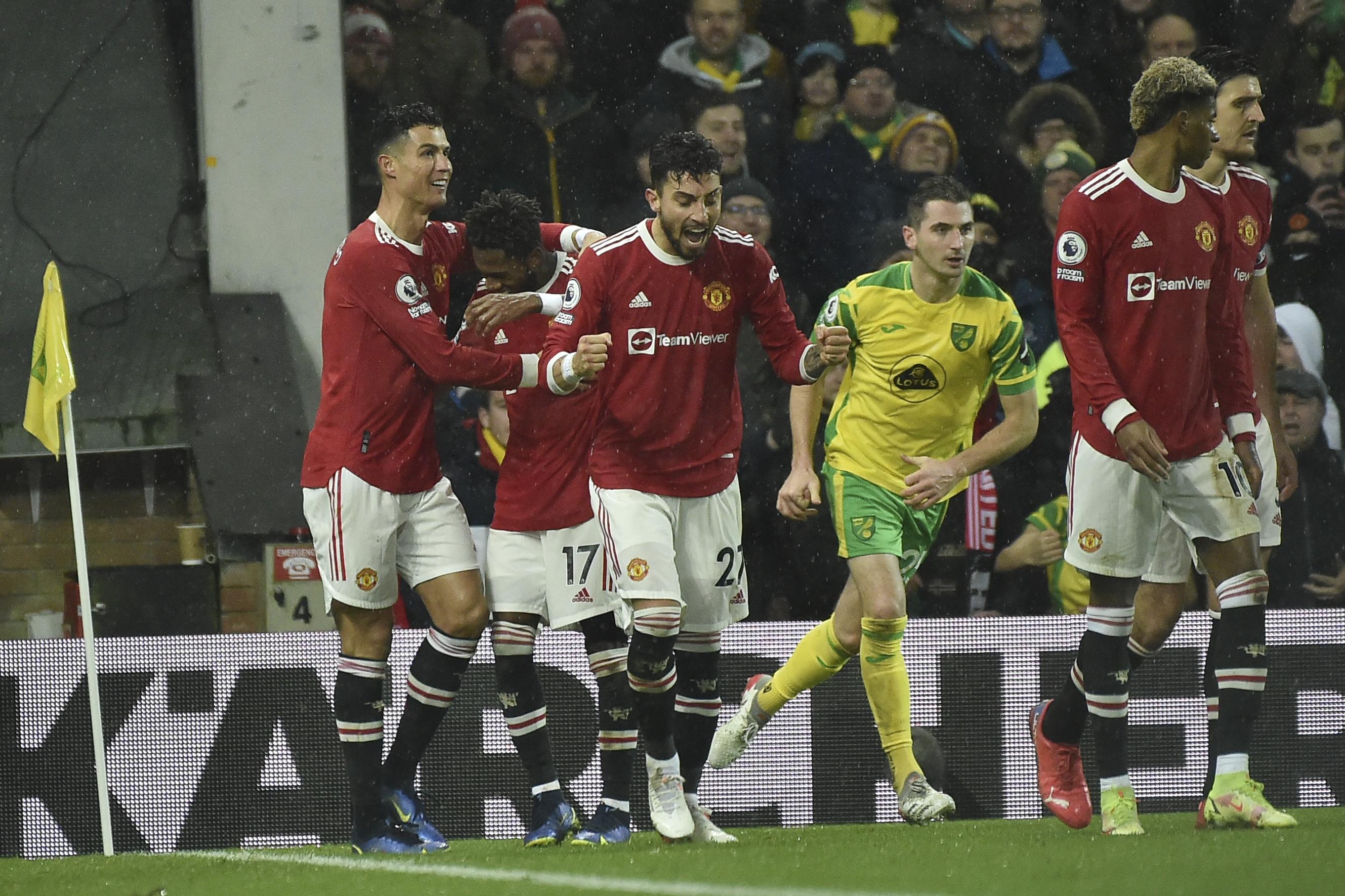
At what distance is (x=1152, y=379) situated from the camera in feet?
16.6

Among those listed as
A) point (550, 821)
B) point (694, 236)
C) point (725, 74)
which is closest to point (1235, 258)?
point (694, 236)

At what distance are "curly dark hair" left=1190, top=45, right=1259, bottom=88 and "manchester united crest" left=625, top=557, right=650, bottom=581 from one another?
2.35 metres

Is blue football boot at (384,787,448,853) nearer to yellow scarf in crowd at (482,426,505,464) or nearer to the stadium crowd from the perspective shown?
yellow scarf in crowd at (482,426,505,464)

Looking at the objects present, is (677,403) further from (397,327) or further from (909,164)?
(909,164)

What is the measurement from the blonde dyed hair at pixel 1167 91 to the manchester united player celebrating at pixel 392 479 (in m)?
1.99

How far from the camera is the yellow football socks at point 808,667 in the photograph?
602 cm

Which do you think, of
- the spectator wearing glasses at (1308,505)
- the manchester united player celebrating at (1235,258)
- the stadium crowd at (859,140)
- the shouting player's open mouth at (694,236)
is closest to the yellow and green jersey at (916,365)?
the shouting player's open mouth at (694,236)

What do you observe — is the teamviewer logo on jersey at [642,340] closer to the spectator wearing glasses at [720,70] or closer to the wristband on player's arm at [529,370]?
the wristband on player's arm at [529,370]

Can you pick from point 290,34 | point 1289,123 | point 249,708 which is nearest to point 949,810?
point 249,708

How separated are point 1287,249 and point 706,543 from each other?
4119 mm

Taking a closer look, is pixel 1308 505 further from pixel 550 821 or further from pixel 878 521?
pixel 550 821

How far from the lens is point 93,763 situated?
6809 millimetres

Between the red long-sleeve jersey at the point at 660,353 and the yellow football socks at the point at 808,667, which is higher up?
the red long-sleeve jersey at the point at 660,353

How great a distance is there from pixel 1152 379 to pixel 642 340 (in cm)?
156
